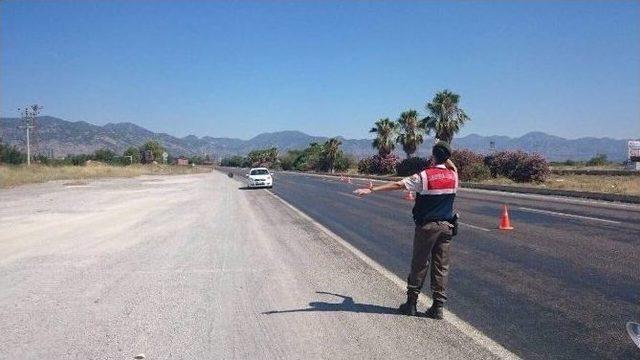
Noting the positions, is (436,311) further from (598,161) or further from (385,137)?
(598,161)

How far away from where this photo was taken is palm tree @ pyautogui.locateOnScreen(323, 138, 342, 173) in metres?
100

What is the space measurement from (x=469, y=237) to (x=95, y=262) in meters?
7.85

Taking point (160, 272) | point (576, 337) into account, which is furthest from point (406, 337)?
point (160, 272)

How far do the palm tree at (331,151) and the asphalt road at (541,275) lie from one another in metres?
81.4

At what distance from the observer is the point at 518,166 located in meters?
46.5

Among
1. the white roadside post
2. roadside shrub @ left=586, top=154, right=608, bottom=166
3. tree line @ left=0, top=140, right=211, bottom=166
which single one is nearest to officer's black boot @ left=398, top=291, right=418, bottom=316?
the white roadside post

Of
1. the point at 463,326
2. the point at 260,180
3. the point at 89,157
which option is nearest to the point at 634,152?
the point at 260,180

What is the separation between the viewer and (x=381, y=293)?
27.0 ft

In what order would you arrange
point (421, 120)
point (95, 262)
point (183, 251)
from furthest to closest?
point (421, 120)
point (183, 251)
point (95, 262)

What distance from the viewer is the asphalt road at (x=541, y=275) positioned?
609 centimetres

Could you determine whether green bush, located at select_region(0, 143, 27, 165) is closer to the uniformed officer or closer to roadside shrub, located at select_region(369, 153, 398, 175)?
roadside shrub, located at select_region(369, 153, 398, 175)

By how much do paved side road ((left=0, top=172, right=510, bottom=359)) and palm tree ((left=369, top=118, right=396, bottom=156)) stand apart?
198ft

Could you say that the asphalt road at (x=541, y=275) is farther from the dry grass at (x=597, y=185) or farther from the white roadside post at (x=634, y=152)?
the white roadside post at (x=634, y=152)

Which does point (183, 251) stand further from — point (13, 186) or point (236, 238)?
point (13, 186)
